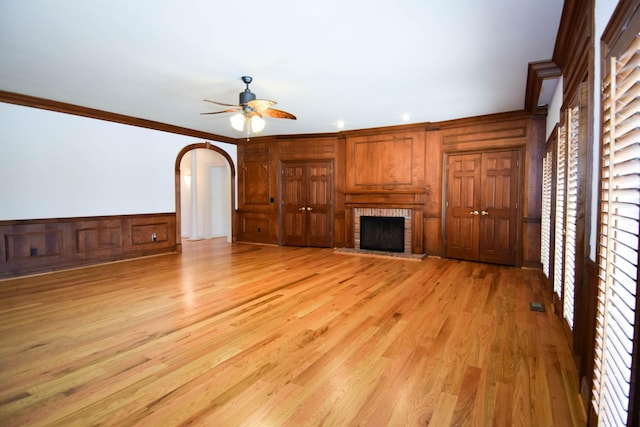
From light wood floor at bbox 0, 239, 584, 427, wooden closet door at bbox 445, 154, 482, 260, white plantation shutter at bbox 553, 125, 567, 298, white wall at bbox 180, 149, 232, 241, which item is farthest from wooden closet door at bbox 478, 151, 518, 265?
white wall at bbox 180, 149, 232, 241

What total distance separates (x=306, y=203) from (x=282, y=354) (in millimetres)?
5442

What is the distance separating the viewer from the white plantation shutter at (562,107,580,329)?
274 cm

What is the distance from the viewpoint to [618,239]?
1295 millimetres

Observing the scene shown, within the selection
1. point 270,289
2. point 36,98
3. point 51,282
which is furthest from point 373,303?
point 36,98

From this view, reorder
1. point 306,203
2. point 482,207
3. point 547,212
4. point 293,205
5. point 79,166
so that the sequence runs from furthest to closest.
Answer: point 293,205 < point 306,203 < point 482,207 < point 79,166 < point 547,212

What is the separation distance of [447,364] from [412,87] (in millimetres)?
3395

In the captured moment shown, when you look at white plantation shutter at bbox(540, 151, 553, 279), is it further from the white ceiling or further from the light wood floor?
the white ceiling

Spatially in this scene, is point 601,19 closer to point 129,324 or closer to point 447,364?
point 447,364

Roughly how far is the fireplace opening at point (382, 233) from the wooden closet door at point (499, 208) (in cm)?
151

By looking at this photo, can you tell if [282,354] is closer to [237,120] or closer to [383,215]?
[237,120]

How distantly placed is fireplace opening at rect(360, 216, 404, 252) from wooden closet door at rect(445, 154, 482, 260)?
3.08ft

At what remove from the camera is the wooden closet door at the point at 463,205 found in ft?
19.6

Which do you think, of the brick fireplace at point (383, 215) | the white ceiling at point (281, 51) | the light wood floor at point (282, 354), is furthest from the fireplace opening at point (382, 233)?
the white ceiling at point (281, 51)

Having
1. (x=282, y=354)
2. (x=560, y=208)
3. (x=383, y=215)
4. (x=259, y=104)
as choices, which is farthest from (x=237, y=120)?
(x=383, y=215)
